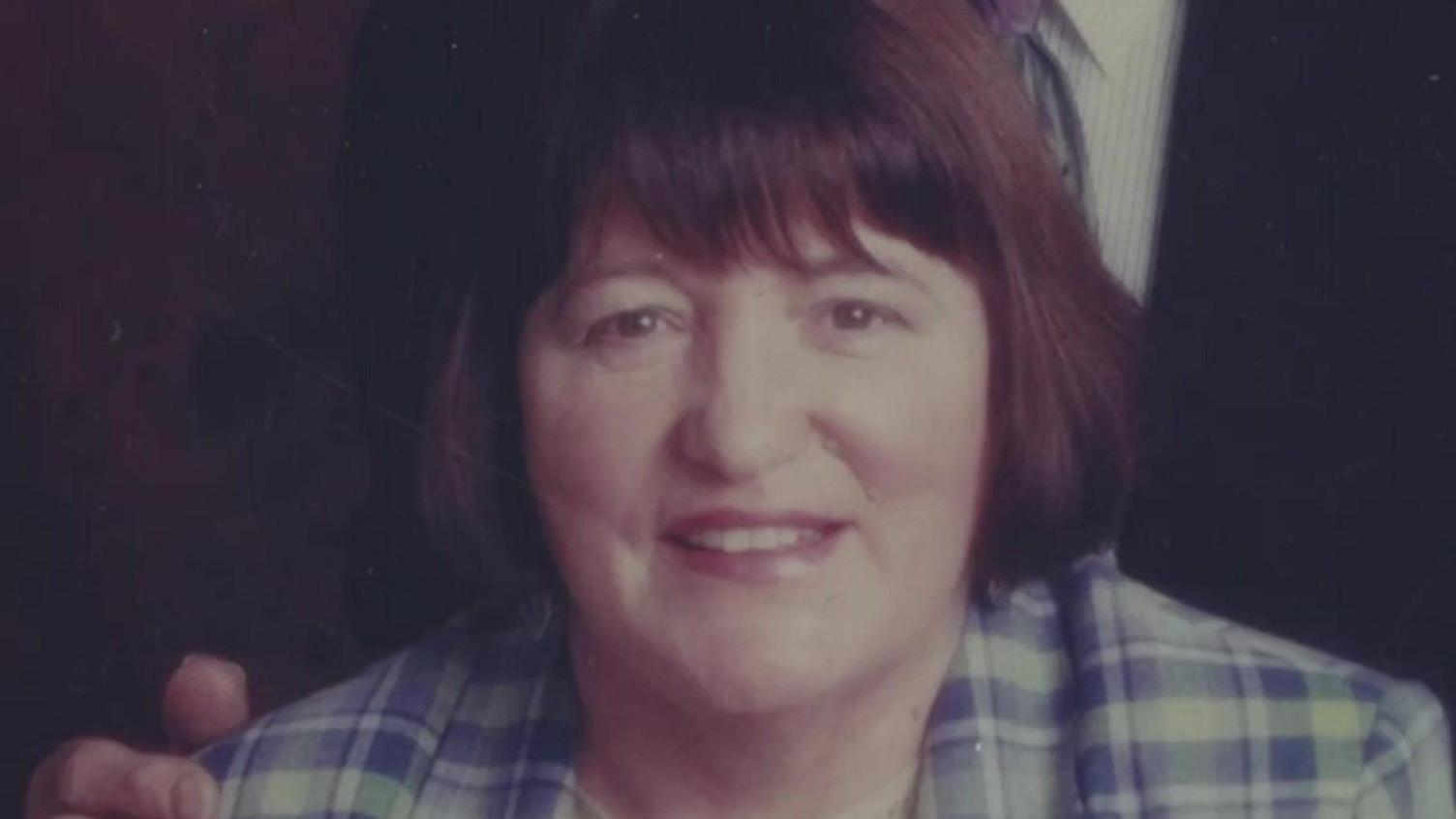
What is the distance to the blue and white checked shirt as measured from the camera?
931mm

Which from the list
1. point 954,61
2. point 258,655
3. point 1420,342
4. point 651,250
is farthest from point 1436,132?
point 258,655

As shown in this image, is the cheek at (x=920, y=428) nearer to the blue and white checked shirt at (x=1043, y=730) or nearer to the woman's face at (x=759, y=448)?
the woman's face at (x=759, y=448)

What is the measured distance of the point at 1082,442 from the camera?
1.00 meters

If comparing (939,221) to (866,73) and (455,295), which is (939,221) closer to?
(866,73)

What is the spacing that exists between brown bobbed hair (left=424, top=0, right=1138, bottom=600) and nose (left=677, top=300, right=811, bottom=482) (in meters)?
0.03

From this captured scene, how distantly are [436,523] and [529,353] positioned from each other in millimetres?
129

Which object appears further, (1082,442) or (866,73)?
(1082,442)

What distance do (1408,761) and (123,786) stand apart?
22.9 inches

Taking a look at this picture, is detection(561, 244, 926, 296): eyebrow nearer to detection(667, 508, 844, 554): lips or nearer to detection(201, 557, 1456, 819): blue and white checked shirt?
detection(667, 508, 844, 554): lips

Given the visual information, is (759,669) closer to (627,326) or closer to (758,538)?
(758,538)

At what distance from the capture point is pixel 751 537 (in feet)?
2.99

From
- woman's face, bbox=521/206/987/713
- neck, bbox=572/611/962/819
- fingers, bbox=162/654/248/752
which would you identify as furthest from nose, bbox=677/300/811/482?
fingers, bbox=162/654/248/752

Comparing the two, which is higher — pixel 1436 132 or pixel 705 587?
pixel 1436 132

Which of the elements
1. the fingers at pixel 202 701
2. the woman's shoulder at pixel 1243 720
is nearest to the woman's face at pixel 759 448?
the woman's shoulder at pixel 1243 720
